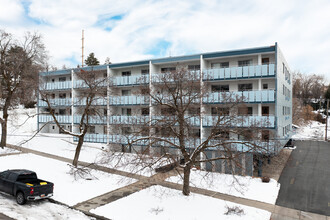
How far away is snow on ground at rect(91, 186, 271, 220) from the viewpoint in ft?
42.5

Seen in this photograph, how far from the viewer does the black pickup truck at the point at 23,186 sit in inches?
510

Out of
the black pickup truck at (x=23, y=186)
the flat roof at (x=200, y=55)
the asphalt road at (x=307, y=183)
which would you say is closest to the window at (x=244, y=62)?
the flat roof at (x=200, y=55)

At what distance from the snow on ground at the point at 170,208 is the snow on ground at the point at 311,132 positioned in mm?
39765

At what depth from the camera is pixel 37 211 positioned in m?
12.6

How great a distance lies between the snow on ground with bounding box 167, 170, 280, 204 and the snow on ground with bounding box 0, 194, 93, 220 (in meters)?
7.08

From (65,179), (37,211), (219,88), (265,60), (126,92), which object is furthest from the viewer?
(126,92)

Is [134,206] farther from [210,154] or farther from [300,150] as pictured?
[300,150]

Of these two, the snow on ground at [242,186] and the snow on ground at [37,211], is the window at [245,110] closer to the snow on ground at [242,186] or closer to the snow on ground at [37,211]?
the snow on ground at [242,186]

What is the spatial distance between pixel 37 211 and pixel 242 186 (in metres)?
14.1

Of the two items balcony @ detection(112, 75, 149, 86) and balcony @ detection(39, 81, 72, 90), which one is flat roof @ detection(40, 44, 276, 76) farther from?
balcony @ detection(39, 81, 72, 90)

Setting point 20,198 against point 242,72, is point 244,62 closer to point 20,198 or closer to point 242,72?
point 242,72

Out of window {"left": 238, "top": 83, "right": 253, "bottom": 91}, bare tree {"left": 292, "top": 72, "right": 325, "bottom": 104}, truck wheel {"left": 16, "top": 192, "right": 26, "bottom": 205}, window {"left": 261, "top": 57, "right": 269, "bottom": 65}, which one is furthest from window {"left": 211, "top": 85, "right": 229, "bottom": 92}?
bare tree {"left": 292, "top": 72, "right": 325, "bottom": 104}

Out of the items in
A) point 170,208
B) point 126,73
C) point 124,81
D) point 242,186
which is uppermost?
point 126,73

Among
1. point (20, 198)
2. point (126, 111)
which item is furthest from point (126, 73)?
point (20, 198)
